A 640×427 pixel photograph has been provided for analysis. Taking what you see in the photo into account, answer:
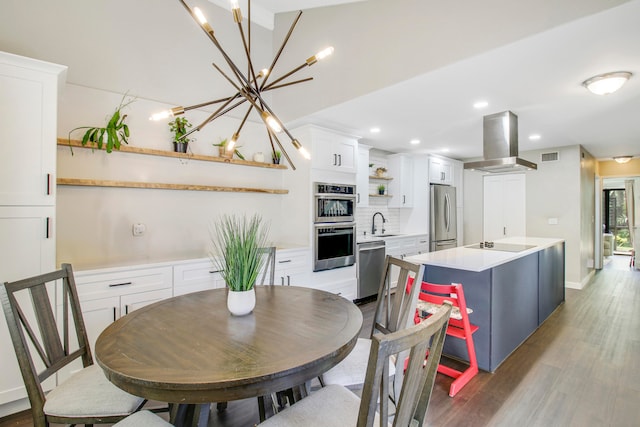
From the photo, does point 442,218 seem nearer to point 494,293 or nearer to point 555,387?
point 494,293

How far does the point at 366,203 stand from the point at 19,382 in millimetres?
4115

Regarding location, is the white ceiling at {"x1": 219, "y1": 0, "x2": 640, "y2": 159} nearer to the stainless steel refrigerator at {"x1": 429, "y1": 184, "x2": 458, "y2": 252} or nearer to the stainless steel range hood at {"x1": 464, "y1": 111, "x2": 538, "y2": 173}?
the stainless steel range hood at {"x1": 464, "y1": 111, "x2": 538, "y2": 173}

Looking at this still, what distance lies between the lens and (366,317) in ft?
12.3

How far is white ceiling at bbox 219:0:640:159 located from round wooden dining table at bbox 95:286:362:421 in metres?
2.15

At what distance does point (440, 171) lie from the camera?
601cm

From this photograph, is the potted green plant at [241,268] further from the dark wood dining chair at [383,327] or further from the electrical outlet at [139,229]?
the electrical outlet at [139,229]

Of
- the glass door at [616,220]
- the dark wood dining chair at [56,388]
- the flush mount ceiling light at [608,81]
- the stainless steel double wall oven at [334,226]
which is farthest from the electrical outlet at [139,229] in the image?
the glass door at [616,220]

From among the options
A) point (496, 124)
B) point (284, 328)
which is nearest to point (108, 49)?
point (284, 328)

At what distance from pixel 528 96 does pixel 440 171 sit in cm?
309

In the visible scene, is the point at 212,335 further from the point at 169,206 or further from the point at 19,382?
the point at 169,206

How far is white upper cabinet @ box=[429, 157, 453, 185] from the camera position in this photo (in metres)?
5.79

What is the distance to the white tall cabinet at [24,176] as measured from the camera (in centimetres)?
199

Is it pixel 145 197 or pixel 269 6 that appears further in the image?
pixel 269 6

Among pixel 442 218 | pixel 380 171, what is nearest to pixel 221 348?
pixel 380 171
